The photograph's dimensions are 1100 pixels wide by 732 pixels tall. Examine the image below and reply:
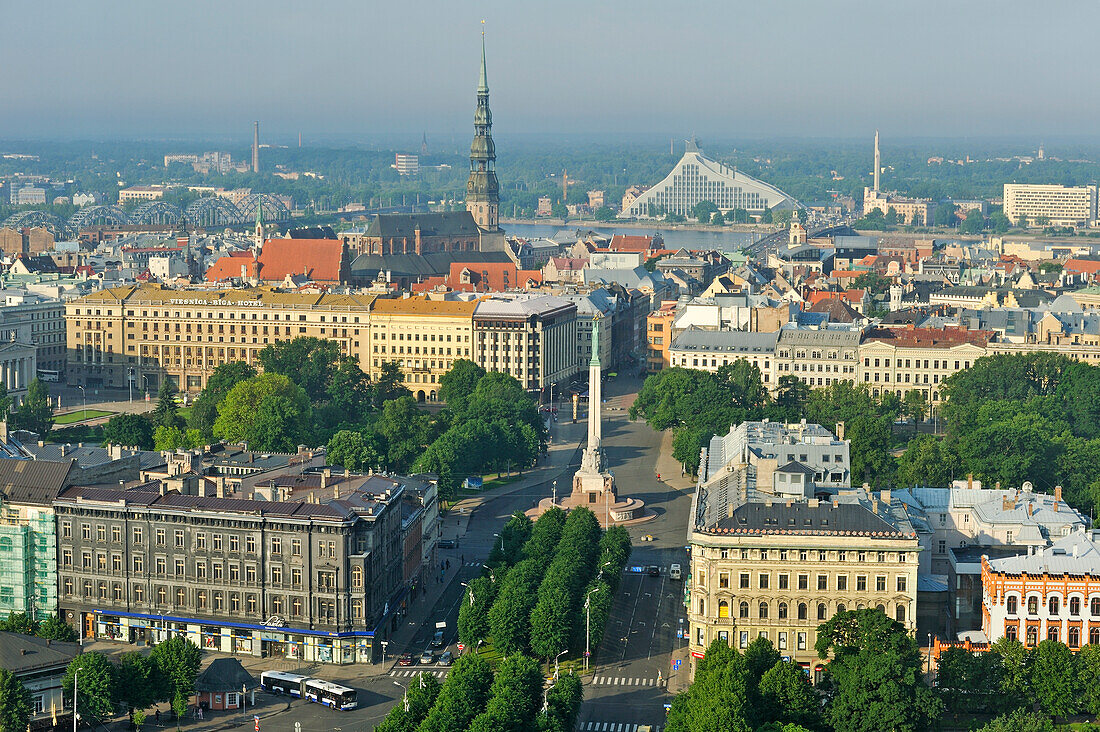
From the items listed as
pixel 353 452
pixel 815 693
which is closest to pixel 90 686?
pixel 815 693

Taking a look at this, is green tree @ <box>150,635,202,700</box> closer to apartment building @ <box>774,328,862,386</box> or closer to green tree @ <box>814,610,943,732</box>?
green tree @ <box>814,610,943,732</box>

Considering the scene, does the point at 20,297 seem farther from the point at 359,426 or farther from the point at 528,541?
the point at 528,541

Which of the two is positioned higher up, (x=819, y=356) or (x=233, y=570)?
(x=819, y=356)

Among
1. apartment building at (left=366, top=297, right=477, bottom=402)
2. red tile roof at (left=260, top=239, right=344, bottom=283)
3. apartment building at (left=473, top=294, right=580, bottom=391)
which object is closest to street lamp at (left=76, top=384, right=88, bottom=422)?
apartment building at (left=366, top=297, right=477, bottom=402)

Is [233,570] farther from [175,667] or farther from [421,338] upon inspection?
[421,338]

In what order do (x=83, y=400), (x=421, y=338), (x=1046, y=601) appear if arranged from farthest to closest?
(x=421, y=338) < (x=83, y=400) < (x=1046, y=601)

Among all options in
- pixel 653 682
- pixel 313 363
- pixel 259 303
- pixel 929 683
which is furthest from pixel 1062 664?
pixel 259 303

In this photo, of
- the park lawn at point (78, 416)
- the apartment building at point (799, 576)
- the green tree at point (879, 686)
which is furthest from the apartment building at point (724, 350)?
the green tree at point (879, 686)
